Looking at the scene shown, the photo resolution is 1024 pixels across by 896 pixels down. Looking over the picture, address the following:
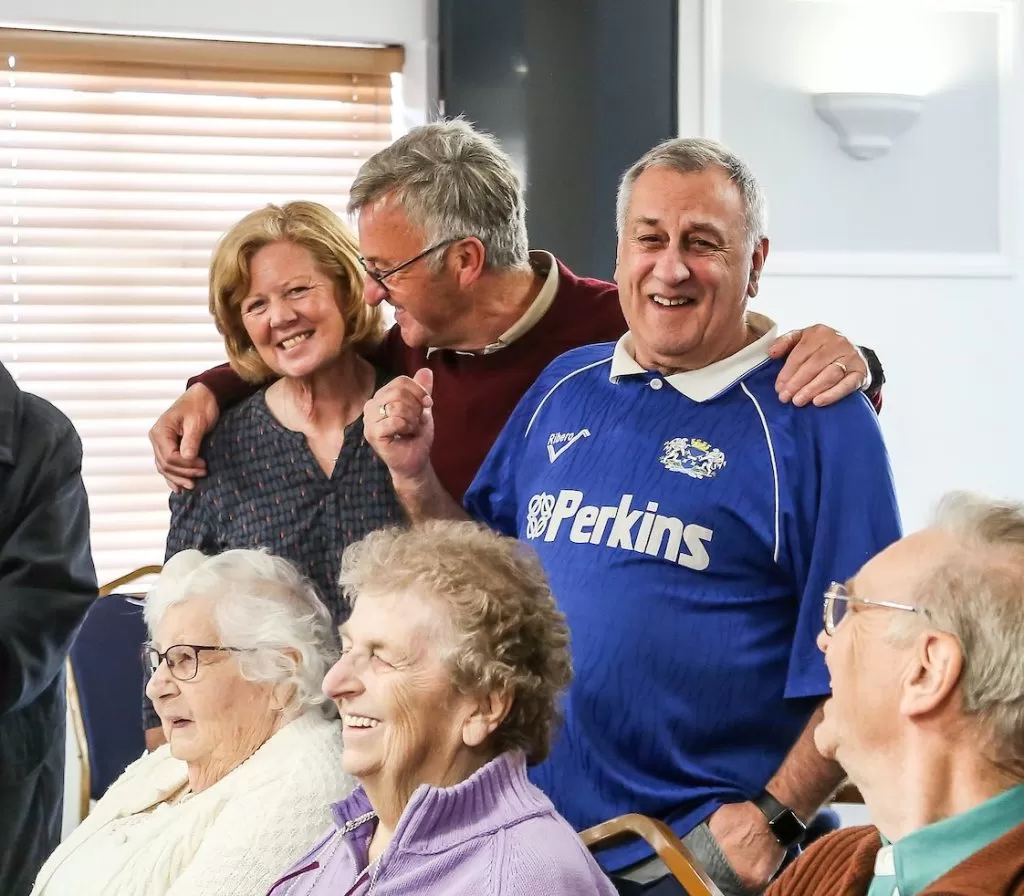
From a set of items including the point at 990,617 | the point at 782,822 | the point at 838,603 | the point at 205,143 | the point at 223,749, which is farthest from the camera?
the point at 205,143

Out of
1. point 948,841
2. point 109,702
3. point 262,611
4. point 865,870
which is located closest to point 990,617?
point 948,841

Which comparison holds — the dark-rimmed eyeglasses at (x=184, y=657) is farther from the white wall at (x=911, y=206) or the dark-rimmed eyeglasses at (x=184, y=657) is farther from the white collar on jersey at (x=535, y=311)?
the white wall at (x=911, y=206)

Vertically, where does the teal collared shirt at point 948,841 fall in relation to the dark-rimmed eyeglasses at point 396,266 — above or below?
below

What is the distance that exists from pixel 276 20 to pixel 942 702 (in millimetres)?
2898

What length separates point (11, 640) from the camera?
2.27 m

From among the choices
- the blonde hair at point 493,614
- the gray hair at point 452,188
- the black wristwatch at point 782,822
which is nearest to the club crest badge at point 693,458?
the blonde hair at point 493,614

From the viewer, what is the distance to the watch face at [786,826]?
5.79ft

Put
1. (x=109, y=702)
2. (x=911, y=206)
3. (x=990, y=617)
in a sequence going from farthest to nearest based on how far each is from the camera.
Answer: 1. (x=911, y=206)
2. (x=109, y=702)
3. (x=990, y=617)

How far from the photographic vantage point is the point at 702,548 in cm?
183

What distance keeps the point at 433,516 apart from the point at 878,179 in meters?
2.30

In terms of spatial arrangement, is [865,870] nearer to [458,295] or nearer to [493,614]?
[493,614]

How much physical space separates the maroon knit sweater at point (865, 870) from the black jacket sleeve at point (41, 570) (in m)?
1.32

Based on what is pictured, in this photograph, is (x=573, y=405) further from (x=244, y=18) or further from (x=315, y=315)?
(x=244, y=18)

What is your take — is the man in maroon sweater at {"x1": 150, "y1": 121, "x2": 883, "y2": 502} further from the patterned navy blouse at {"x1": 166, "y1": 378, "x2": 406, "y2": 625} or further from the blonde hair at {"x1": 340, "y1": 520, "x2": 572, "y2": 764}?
the blonde hair at {"x1": 340, "y1": 520, "x2": 572, "y2": 764}
